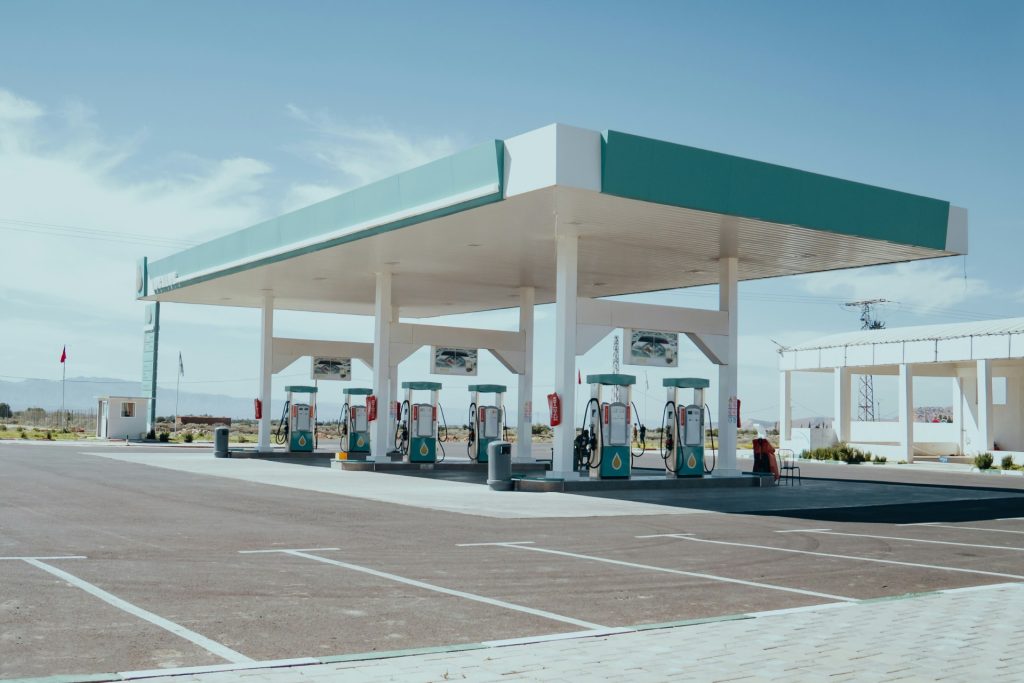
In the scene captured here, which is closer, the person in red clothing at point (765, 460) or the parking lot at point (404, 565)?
the parking lot at point (404, 565)

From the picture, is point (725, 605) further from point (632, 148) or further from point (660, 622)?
point (632, 148)

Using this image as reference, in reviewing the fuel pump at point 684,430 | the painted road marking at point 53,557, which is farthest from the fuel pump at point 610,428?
Answer: the painted road marking at point 53,557

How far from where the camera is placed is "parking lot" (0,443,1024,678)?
6682 mm

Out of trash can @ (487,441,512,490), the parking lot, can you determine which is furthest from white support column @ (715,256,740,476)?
trash can @ (487,441,512,490)

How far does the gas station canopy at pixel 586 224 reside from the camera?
17844 millimetres

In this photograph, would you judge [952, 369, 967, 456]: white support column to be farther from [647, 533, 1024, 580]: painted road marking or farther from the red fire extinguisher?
[647, 533, 1024, 580]: painted road marking

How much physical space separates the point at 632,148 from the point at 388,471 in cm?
1351

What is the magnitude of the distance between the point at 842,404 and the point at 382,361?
1030 inches

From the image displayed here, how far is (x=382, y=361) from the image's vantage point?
27609 millimetres

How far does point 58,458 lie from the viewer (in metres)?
29.7

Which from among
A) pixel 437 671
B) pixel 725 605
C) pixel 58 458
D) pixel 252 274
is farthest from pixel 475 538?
pixel 58 458

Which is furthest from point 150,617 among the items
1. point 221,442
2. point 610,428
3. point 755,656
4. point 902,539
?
point 221,442

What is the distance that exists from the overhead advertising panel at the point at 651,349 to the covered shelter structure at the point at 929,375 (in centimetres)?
1932

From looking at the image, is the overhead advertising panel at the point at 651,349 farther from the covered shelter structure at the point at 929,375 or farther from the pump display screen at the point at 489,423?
the covered shelter structure at the point at 929,375
